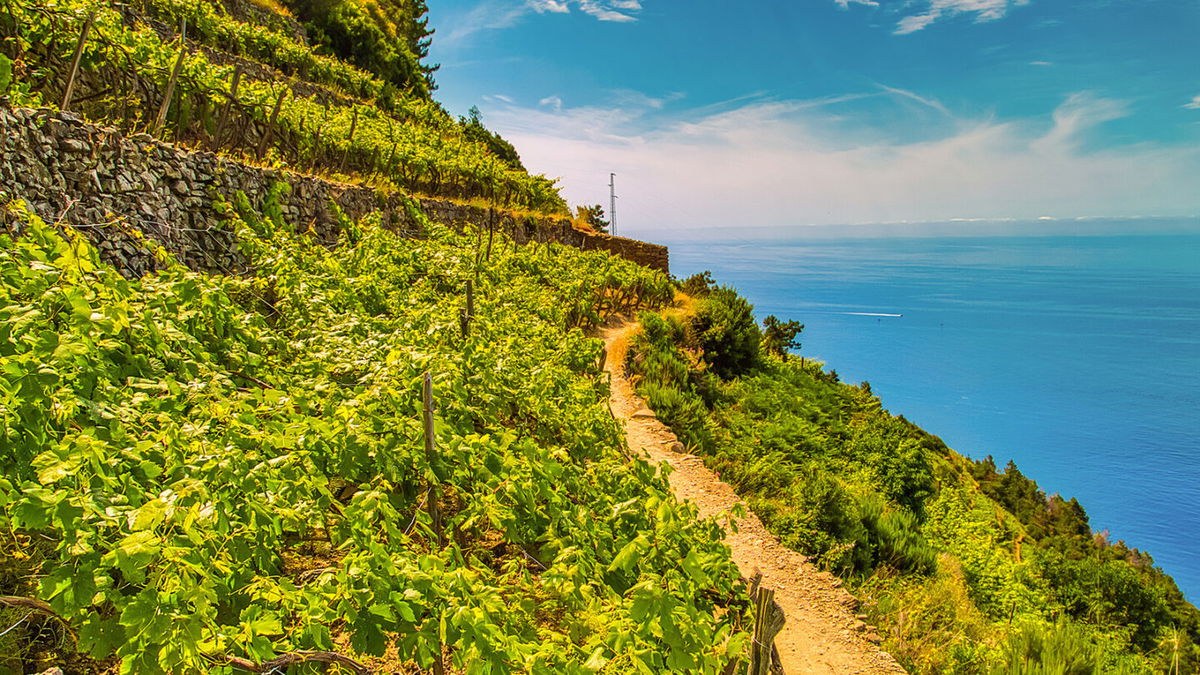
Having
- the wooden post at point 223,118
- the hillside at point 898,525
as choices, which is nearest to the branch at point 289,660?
the hillside at point 898,525

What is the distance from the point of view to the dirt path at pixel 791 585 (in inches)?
211

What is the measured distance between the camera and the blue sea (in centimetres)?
5412

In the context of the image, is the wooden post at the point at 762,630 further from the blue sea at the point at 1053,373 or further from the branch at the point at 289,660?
the blue sea at the point at 1053,373

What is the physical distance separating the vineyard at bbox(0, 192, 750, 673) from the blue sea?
40.4 metres

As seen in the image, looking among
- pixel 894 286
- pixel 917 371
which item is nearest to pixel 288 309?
pixel 917 371

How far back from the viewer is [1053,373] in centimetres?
8988

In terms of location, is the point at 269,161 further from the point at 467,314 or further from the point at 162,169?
the point at 467,314

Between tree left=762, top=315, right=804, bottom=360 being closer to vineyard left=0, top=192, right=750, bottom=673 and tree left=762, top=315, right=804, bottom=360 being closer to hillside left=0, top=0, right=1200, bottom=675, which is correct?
hillside left=0, top=0, right=1200, bottom=675

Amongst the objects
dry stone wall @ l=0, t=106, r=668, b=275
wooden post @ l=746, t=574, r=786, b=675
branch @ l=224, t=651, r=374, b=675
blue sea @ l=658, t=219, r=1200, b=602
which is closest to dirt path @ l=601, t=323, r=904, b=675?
wooden post @ l=746, t=574, r=786, b=675

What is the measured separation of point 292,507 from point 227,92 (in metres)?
8.82

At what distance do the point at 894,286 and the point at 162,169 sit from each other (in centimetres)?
17345

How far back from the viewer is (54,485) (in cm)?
220

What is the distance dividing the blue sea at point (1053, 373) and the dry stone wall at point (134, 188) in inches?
1455

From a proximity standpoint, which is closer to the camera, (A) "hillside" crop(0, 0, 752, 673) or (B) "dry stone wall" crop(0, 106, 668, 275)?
(A) "hillside" crop(0, 0, 752, 673)
